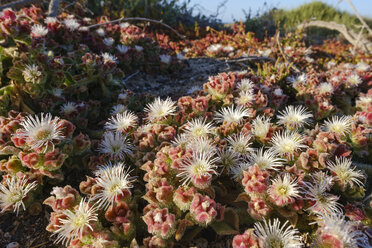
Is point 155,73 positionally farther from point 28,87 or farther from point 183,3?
point 183,3

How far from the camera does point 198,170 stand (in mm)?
1428

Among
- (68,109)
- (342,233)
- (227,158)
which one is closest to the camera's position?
(342,233)

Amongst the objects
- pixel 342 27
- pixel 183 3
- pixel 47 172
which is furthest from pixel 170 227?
pixel 183 3

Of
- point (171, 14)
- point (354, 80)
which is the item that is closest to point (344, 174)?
point (354, 80)

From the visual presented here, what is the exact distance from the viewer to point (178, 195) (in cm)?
138

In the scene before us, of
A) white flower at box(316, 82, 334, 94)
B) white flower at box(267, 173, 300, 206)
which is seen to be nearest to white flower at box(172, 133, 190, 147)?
Answer: white flower at box(267, 173, 300, 206)

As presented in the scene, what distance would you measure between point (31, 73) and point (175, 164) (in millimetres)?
1398

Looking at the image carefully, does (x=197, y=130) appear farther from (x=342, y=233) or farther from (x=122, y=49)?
(x=122, y=49)

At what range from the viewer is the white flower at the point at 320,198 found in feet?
4.58

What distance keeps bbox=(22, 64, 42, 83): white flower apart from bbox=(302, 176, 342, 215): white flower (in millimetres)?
1977

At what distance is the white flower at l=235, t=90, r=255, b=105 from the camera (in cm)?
209

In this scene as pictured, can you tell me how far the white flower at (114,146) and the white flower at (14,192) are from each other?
1.50 ft

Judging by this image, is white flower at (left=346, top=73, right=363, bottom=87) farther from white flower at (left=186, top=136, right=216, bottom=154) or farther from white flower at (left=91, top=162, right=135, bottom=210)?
white flower at (left=91, top=162, right=135, bottom=210)

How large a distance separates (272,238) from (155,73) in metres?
2.89
